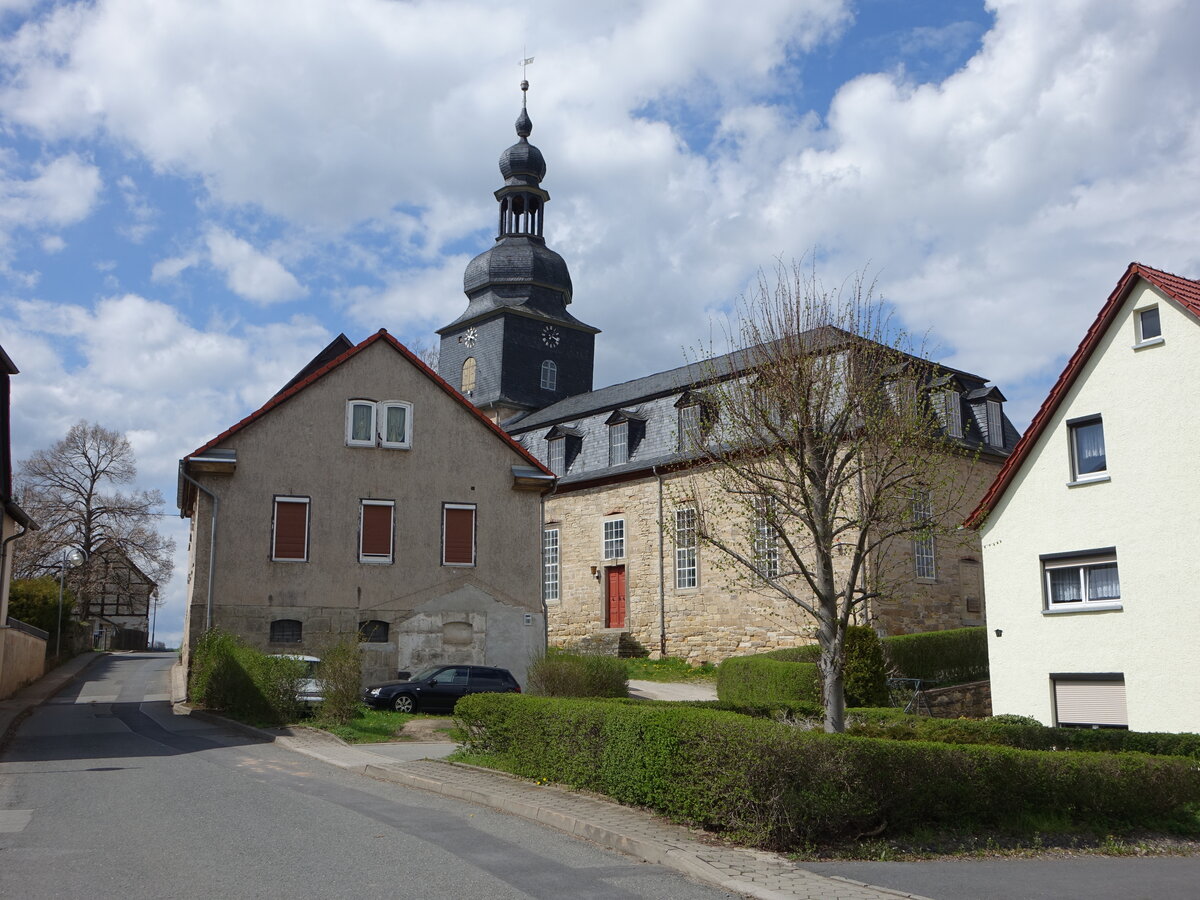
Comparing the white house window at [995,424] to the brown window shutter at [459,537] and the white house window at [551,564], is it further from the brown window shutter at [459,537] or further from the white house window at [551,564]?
the brown window shutter at [459,537]

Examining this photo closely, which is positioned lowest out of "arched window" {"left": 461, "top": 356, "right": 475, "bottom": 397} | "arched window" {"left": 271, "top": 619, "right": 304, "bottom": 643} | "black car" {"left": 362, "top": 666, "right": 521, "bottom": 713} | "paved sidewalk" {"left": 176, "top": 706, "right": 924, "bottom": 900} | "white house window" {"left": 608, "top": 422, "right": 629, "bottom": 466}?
"paved sidewalk" {"left": 176, "top": 706, "right": 924, "bottom": 900}

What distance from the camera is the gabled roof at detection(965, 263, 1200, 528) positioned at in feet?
61.9

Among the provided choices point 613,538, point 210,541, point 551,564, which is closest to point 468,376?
point 551,564

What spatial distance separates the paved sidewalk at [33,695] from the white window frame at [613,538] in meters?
18.2

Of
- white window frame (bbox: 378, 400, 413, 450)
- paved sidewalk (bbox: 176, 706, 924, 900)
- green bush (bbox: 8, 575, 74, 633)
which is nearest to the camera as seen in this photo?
paved sidewalk (bbox: 176, 706, 924, 900)

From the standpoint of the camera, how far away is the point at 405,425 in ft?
90.0

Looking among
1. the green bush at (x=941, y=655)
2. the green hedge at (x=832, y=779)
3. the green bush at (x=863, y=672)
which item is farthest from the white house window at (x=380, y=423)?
the green hedge at (x=832, y=779)

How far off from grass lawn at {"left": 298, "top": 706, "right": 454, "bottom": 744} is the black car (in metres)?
0.35

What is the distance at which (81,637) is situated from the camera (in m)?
56.2

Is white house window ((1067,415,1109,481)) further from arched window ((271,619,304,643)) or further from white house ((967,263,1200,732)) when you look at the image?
arched window ((271,619,304,643))

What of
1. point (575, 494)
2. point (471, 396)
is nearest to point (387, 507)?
point (575, 494)

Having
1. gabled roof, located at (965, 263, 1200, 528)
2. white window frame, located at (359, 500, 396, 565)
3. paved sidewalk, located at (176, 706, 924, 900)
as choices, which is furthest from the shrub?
gabled roof, located at (965, 263, 1200, 528)

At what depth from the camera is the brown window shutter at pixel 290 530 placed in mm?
25828

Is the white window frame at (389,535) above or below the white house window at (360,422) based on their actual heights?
below
